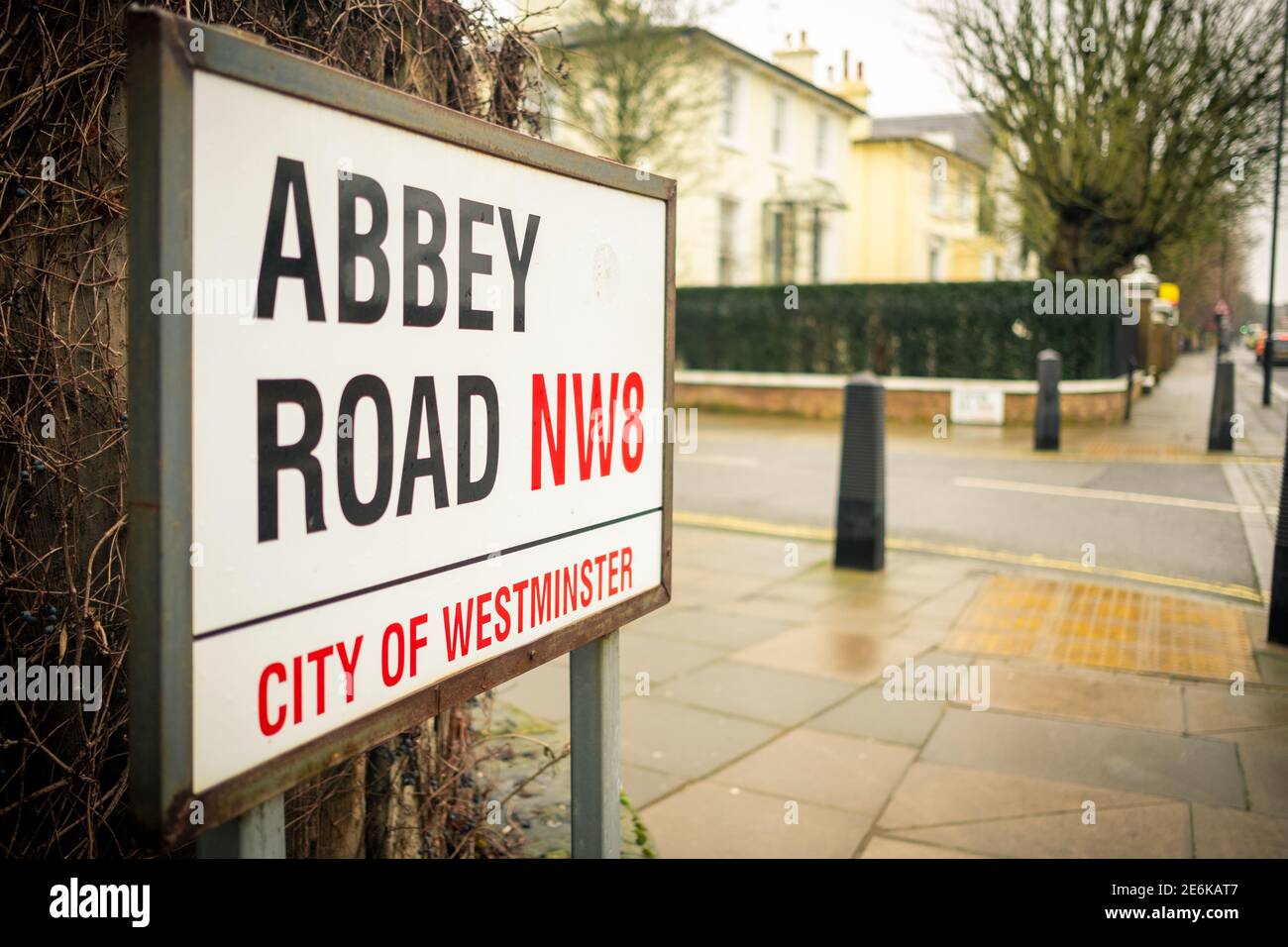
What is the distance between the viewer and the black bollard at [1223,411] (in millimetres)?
14328

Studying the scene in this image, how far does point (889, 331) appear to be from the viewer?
2030 cm

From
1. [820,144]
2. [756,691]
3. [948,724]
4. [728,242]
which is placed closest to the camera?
[948,724]

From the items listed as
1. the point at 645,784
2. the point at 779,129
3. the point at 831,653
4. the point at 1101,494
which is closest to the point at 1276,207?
the point at 1101,494

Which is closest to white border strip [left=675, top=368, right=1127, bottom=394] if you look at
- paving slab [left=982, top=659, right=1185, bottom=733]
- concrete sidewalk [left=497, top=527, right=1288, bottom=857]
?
concrete sidewalk [left=497, top=527, right=1288, bottom=857]

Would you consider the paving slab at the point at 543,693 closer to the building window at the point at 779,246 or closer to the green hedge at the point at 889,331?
the green hedge at the point at 889,331

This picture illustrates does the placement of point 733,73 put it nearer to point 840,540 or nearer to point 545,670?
point 840,540

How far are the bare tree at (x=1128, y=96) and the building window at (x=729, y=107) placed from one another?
378 inches

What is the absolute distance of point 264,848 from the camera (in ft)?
4.35

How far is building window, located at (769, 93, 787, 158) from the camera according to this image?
30047 millimetres

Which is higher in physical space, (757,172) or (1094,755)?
(757,172)

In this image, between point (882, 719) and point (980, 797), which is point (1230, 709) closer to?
point (882, 719)

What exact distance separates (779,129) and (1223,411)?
1864cm

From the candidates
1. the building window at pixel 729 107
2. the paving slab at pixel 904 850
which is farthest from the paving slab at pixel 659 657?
the building window at pixel 729 107

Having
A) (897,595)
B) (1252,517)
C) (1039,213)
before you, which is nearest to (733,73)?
(1039,213)
